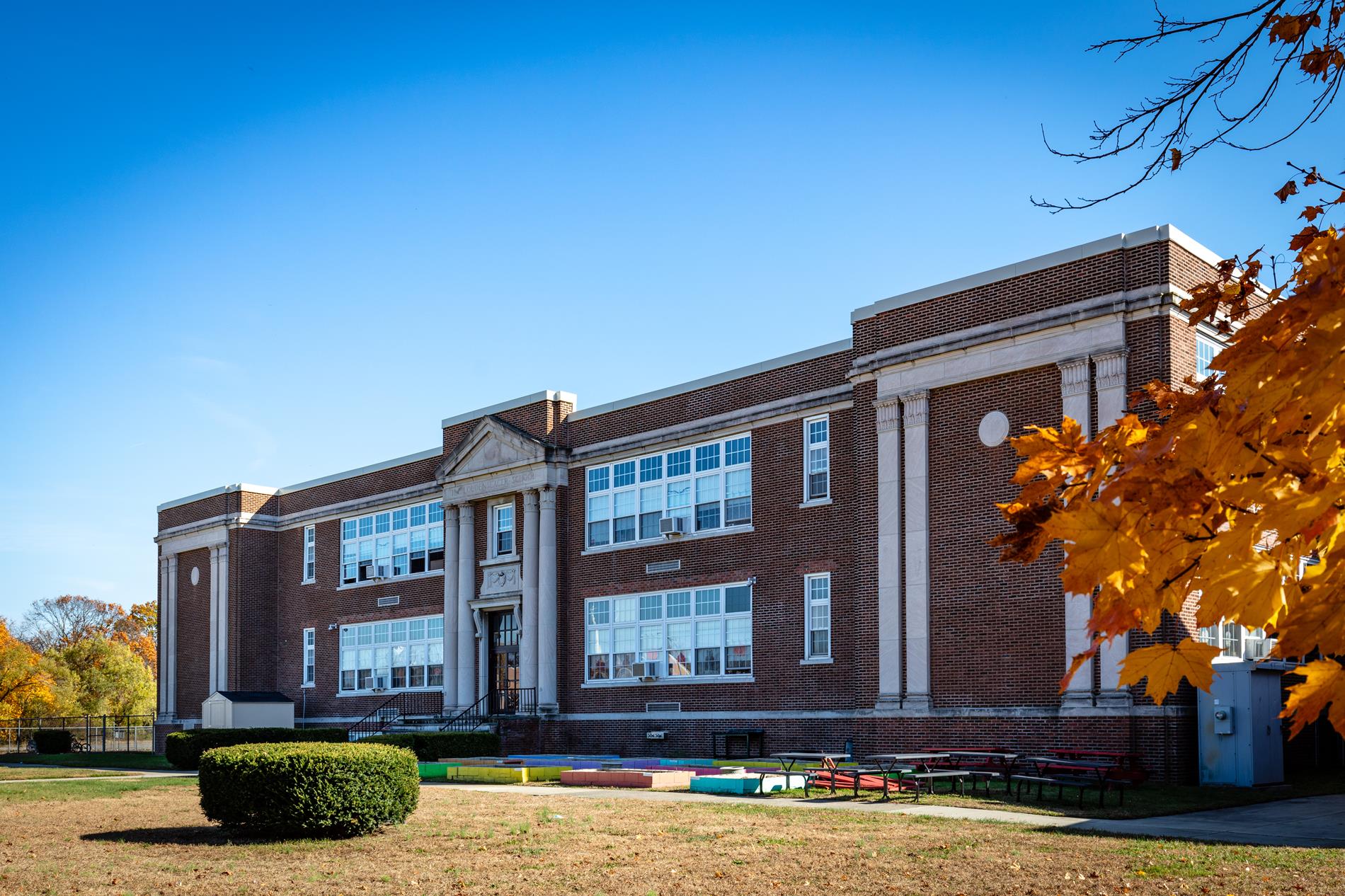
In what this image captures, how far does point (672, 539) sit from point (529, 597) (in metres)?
5.52

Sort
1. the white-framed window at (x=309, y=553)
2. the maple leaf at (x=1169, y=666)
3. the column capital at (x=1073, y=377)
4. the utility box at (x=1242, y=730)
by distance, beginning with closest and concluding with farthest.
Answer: the maple leaf at (x=1169, y=666) → the utility box at (x=1242, y=730) → the column capital at (x=1073, y=377) → the white-framed window at (x=309, y=553)

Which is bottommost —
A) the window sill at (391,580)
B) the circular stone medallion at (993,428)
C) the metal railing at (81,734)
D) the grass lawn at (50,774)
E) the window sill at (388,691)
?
the metal railing at (81,734)

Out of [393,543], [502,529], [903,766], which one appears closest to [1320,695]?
[903,766]

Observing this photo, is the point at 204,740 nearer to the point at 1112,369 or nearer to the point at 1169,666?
the point at 1112,369

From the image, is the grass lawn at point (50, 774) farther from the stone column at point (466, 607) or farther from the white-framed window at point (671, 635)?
the white-framed window at point (671, 635)

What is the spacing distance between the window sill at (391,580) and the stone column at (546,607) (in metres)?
5.64

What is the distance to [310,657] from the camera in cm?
4631

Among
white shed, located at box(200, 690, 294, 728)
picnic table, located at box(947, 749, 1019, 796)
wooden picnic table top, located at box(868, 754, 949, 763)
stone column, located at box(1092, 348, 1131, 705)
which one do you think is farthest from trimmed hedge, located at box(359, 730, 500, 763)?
stone column, located at box(1092, 348, 1131, 705)

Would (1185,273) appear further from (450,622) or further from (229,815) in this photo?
(450,622)

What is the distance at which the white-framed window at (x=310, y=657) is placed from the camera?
45.9 m

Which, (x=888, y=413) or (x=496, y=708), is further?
(x=496, y=708)

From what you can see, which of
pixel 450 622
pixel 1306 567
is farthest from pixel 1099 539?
pixel 450 622

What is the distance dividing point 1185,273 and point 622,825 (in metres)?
14.6

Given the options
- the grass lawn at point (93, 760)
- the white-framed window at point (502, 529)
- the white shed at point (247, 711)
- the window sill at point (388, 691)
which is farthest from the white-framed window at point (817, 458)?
the white shed at point (247, 711)
